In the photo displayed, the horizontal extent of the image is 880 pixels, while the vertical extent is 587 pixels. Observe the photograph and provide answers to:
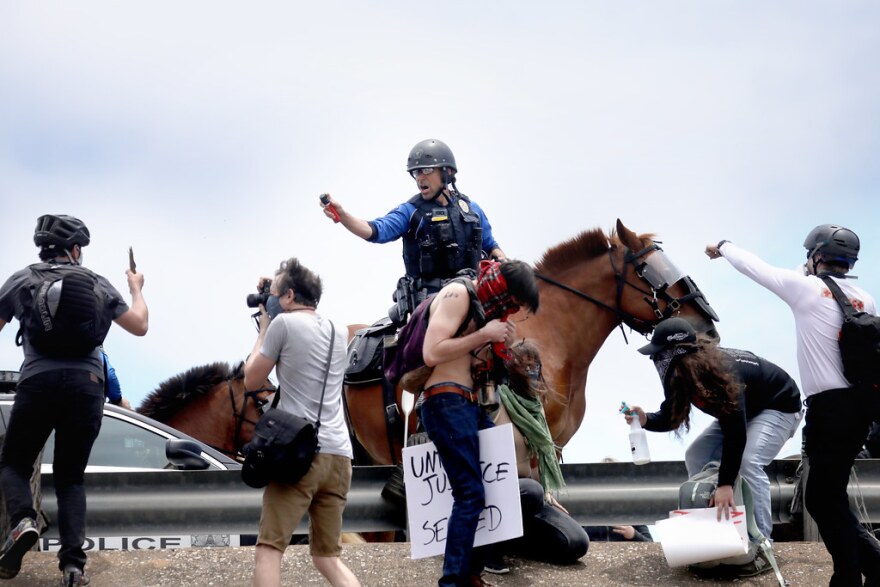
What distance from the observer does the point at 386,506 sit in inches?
304

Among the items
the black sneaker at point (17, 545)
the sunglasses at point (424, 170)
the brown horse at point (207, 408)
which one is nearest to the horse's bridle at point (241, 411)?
the brown horse at point (207, 408)

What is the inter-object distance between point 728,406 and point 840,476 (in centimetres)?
72

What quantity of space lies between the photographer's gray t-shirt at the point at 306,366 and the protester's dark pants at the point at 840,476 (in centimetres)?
271

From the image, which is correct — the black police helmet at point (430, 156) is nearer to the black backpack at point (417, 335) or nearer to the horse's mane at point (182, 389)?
the black backpack at point (417, 335)

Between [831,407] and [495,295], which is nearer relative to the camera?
[495,295]

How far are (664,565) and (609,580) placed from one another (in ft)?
1.55

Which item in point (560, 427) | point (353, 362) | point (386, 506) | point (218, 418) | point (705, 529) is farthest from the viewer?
point (218, 418)

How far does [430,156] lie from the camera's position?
854cm

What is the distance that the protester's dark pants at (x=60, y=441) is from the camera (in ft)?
21.5

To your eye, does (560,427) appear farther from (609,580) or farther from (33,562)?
(33,562)

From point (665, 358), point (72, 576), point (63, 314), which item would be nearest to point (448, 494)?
point (665, 358)

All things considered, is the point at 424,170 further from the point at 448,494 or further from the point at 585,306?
the point at 448,494

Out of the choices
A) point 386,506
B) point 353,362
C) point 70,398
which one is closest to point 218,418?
point 353,362

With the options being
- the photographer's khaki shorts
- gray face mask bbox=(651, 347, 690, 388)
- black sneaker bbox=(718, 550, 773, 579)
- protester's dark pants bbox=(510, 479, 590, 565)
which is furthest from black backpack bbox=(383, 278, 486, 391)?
black sneaker bbox=(718, 550, 773, 579)
